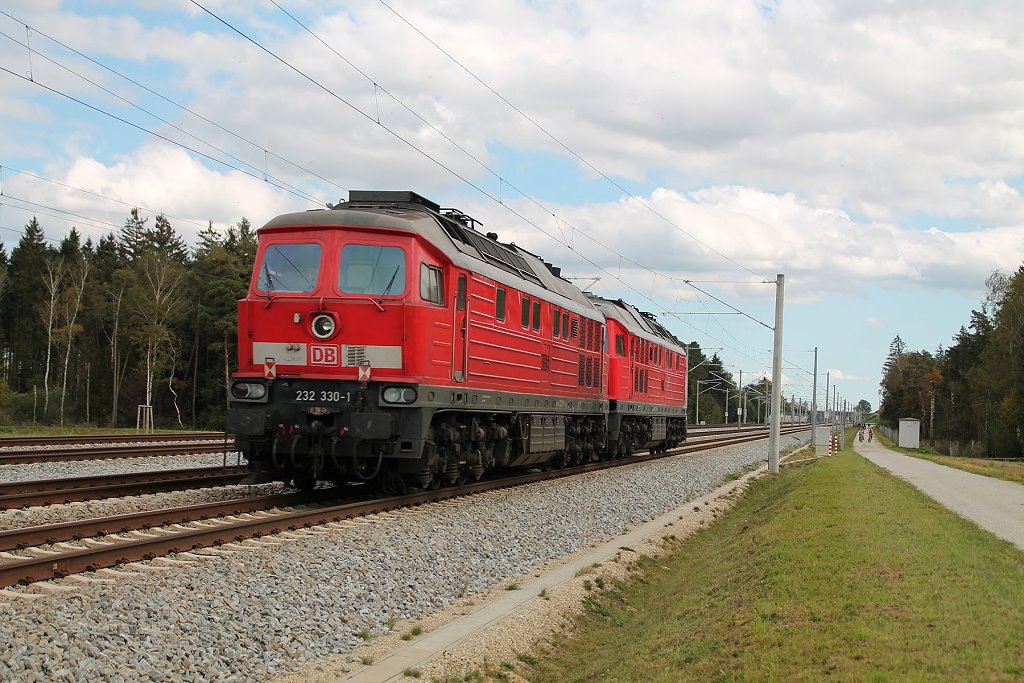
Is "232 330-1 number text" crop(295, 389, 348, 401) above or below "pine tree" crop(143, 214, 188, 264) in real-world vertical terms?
below

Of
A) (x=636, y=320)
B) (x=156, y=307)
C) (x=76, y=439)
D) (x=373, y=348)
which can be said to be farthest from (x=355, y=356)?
(x=156, y=307)

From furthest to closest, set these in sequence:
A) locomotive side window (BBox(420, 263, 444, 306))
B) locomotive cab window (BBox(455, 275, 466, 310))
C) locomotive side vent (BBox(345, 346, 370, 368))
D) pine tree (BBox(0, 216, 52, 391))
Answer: pine tree (BBox(0, 216, 52, 391)), locomotive cab window (BBox(455, 275, 466, 310)), locomotive side window (BBox(420, 263, 444, 306)), locomotive side vent (BBox(345, 346, 370, 368))

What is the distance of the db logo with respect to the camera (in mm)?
14742

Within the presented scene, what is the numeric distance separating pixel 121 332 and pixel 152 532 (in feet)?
213

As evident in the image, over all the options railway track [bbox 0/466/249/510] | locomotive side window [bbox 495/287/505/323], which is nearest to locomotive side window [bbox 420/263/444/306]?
locomotive side window [bbox 495/287/505/323]

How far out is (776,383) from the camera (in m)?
33.9

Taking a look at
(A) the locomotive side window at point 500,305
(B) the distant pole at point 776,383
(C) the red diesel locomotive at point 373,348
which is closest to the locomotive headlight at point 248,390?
(C) the red diesel locomotive at point 373,348

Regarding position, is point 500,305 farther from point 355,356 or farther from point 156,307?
point 156,307

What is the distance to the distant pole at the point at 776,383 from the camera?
33.4 metres

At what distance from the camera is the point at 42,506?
13266mm

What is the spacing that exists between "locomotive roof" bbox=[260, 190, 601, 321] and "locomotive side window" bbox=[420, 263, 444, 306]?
38 centimetres

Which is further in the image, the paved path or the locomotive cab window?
the locomotive cab window

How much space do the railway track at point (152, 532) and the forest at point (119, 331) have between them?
157ft

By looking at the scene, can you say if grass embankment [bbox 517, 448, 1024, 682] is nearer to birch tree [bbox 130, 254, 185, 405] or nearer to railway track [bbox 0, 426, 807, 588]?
railway track [bbox 0, 426, 807, 588]
